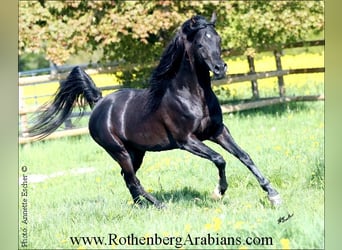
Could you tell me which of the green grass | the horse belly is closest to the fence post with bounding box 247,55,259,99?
the green grass

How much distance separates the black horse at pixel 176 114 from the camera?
3.61 meters

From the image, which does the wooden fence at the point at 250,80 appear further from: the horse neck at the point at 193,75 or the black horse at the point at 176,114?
the horse neck at the point at 193,75

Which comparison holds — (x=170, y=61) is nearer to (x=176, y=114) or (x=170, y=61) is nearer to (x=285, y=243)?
(x=176, y=114)

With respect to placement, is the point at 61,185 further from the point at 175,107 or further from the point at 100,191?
the point at 175,107

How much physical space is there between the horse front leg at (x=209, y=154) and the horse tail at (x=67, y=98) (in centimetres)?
77

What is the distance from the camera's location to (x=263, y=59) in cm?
584

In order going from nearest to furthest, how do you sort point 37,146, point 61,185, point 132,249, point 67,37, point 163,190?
point 132,249, point 163,190, point 61,185, point 37,146, point 67,37

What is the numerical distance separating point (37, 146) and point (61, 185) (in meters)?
0.71

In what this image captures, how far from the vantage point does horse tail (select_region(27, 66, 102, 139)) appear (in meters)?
4.15

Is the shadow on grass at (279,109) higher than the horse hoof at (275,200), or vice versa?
the shadow on grass at (279,109)

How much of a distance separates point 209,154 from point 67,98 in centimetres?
106

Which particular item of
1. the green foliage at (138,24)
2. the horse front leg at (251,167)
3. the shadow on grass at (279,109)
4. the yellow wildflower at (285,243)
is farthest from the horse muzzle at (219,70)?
the green foliage at (138,24)

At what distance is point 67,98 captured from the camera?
417cm
